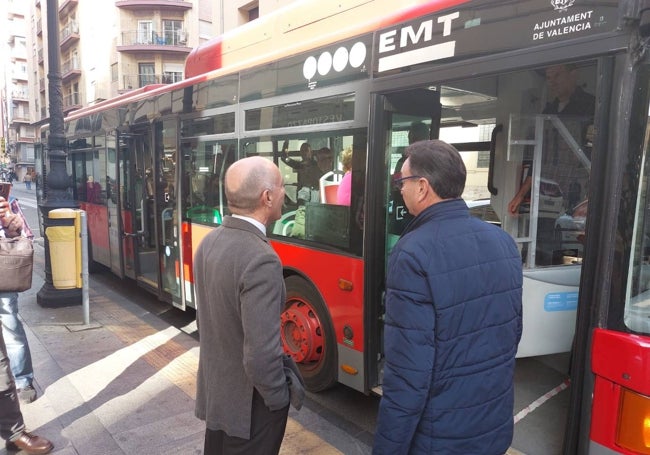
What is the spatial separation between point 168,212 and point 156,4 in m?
38.0

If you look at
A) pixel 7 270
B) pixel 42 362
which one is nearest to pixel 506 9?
pixel 7 270

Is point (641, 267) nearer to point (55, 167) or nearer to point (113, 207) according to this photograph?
point (55, 167)

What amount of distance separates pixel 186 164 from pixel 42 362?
2.39m

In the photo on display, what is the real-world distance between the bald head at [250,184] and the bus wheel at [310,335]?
205 centimetres

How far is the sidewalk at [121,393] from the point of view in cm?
327

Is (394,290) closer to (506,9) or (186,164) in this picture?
(506,9)

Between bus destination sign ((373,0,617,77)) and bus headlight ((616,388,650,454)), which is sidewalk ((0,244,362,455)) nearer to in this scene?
bus headlight ((616,388,650,454))

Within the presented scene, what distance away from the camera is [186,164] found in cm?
545

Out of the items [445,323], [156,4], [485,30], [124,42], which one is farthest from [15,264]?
[124,42]

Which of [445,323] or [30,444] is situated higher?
[445,323]

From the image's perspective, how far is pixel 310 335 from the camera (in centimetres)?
392

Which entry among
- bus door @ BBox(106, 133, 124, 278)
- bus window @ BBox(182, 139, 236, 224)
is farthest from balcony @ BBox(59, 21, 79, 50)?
bus window @ BBox(182, 139, 236, 224)

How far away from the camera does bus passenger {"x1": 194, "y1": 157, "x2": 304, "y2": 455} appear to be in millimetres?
1755

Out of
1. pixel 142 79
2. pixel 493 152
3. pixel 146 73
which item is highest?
pixel 146 73
